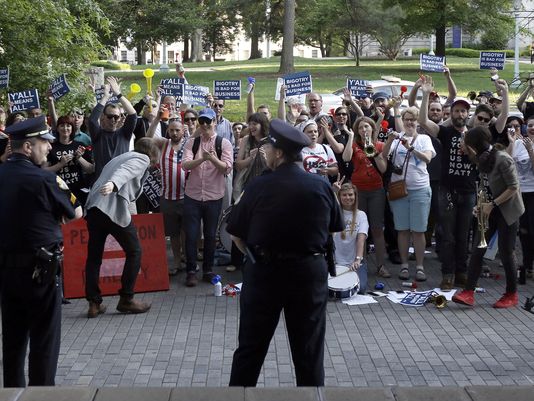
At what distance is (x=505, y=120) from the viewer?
441 inches

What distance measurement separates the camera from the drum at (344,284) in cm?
995

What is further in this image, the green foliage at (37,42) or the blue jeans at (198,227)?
the green foliage at (37,42)

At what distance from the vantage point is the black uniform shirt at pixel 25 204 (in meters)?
6.30

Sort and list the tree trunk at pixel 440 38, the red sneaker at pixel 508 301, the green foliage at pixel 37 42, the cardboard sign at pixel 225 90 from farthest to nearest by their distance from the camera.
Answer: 1. the tree trunk at pixel 440 38
2. the green foliage at pixel 37 42
3. the cardboard sign at pixel 225 90
4. the red sneaker at pixel 508 301

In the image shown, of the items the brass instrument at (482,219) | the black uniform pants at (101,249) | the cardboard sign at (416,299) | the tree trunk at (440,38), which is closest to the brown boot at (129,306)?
the black uniform pants at (101,249)

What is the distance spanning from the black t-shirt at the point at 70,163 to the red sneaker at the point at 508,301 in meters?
4.81

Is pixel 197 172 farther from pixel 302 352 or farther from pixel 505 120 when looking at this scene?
pixel 302 352

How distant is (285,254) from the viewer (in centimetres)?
584

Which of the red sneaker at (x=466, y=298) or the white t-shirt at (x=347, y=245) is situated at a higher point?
the white t-shirt at (x=347, y=245)

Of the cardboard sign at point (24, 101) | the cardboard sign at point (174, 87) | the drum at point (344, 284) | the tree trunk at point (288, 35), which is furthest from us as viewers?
the tree trunk at point (288, 35)

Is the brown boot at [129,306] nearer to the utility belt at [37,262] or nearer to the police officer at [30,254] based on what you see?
the police officer at [30,254]

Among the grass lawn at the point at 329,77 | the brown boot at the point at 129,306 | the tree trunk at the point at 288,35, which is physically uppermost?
the tree trunk at the point at 288,35

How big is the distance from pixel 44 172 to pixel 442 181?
5.35 meters

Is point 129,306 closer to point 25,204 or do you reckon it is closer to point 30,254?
point 30,254
